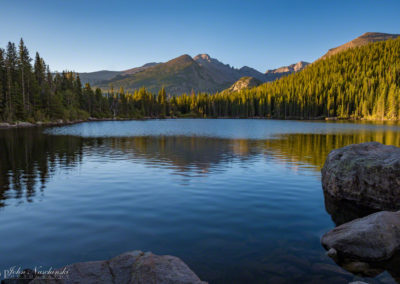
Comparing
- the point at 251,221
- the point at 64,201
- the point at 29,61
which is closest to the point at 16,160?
the point at 64,201

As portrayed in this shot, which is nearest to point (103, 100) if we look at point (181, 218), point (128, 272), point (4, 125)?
point (4, 125)

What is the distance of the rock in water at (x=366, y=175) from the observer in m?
12.2

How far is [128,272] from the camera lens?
571cm

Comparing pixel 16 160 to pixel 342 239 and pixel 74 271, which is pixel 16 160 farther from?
pixel 342 239

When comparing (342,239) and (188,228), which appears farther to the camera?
(188,228)

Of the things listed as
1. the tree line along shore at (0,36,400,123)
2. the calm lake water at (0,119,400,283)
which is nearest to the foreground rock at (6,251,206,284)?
the calm lake water at (0,119,400,283)

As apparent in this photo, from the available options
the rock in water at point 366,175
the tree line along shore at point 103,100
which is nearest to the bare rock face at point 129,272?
the rock in water at point 366,175

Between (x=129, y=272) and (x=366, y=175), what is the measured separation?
1248cm

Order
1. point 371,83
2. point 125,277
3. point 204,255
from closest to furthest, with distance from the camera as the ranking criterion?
point 125,277 → point 204,255 → point 371,83

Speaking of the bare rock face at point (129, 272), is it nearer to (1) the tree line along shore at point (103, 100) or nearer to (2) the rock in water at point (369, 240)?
(2) the rock in water at point (369, 240)

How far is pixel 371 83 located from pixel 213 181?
205 m

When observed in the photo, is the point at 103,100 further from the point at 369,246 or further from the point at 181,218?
the point at 369,246

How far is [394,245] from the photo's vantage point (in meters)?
8.44

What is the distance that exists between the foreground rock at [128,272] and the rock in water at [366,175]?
11.3 metres
